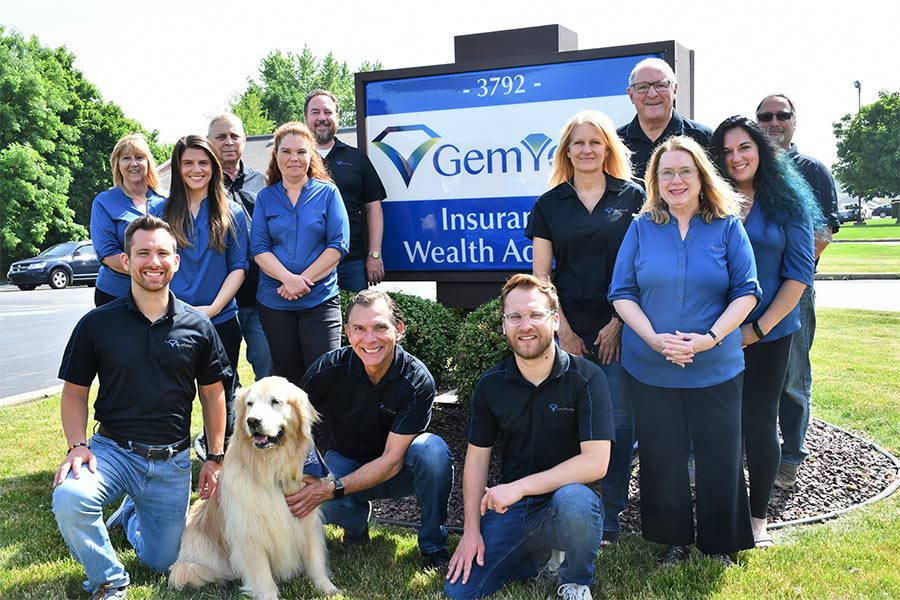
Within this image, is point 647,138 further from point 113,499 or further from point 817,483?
point 113,499

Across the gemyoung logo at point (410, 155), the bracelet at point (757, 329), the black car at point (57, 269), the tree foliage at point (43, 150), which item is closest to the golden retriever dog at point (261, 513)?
the bracelet at point (757, 329)

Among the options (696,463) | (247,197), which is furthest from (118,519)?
(696,463)

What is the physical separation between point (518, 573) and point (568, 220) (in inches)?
69.7

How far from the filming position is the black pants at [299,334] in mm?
4734

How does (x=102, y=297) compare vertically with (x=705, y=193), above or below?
below

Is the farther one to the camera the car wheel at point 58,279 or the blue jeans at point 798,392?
the car wheel at point 58,279

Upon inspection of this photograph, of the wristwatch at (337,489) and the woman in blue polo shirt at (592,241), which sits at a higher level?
the woman in blue polo shirt at (592,241)

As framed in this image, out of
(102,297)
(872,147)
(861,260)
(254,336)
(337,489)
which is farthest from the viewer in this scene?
(872,147)

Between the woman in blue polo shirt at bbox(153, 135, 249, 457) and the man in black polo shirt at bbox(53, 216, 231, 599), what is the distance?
80 cm

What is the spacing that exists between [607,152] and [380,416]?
5.95 ft

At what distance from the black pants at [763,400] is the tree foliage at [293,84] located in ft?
210

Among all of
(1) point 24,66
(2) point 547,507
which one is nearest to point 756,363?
(2) point 547,507

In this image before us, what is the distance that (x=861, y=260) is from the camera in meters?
27.7

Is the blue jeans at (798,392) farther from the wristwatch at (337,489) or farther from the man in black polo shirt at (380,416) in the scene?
the wristwatch at (337,489)
